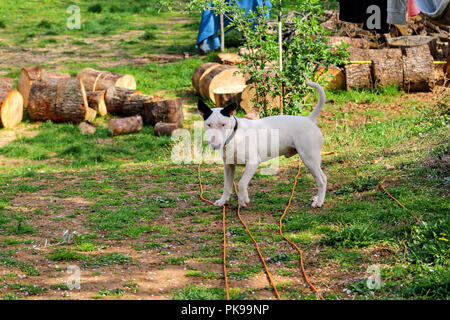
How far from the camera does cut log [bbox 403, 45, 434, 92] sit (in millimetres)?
11867

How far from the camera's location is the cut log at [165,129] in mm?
10523

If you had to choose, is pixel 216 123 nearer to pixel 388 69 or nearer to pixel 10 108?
pixel 10 108

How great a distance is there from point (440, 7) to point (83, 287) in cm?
432

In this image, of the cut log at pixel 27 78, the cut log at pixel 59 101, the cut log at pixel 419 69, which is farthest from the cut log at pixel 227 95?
the cut log at pixel 27 78

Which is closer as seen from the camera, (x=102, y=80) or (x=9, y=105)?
(x=9, y=105)

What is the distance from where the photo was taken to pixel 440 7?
541 cm

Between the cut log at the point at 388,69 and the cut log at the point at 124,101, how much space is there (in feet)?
16.5

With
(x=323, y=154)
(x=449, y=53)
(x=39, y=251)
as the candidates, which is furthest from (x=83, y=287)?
(x=449, y=53)

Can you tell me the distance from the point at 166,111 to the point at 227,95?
1322mm

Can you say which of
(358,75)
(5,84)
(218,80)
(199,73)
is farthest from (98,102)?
(358,75)

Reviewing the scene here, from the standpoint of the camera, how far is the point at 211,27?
15.1 meters

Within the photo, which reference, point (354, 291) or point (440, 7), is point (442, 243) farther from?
point (440, 7)

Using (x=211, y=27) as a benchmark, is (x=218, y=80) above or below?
below

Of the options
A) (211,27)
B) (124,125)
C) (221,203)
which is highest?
(211,27)
